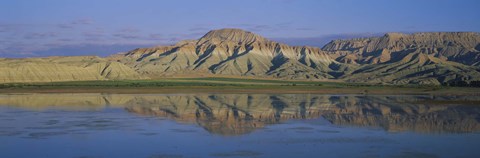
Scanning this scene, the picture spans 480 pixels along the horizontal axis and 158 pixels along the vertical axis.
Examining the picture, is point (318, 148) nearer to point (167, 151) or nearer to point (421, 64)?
point (167, 151)

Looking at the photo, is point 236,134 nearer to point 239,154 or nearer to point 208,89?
point 239,154

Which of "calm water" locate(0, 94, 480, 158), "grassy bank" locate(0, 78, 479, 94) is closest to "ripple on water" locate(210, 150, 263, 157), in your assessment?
"calm water" locate(0, 94, 480, 158)

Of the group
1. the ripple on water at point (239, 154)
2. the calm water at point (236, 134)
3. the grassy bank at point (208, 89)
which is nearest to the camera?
the ripple on water at point (239, 154)

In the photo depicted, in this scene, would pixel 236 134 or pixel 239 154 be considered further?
pixel 236 134

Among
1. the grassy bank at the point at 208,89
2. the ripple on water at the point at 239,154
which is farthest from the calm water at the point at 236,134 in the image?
the grassy bank at the point at 208,89

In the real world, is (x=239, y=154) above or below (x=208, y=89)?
above

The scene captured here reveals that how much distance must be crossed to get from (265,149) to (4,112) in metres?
23.5

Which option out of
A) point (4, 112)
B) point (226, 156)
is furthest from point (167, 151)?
point (4, 112)

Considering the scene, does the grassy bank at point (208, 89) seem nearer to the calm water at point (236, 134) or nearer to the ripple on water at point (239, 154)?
the calm water at point (236, 134)

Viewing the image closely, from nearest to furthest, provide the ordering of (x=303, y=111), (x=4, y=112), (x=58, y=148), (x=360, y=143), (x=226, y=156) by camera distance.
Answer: (x=226, y=156)
(x=58, y=148)
(x=360, y=143)
(x=4, y=112)
(x=303, y=111)

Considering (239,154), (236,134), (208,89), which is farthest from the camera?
(208,89)

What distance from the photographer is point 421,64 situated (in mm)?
185125

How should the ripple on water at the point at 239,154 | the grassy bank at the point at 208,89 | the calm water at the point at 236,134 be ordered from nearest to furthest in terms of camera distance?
1. the ripple on water at the point at 239,154
2. the calm water at the point at 236,134
3. the grassy bank at the point at 208,89

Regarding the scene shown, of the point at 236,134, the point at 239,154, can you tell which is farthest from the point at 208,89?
the point at 239,154
